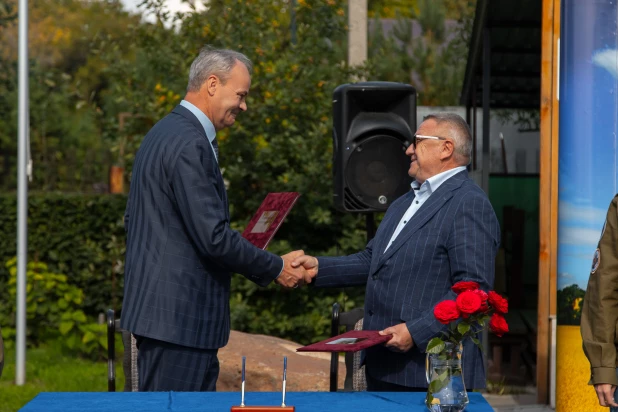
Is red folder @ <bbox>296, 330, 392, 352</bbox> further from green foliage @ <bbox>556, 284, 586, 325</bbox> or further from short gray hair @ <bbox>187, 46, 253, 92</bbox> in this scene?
green foliage @ <bbox>556, 284, 586, 325</bbox>

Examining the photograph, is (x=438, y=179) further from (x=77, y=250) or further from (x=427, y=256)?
(x=77, y=250)

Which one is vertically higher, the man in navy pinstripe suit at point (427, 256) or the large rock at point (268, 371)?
the man in navy pinstripe suit at point (427, 256)

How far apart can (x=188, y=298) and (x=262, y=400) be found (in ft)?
2.29

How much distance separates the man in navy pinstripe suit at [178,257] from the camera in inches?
145

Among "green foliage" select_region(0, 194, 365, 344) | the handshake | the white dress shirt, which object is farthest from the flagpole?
the white dress shirt

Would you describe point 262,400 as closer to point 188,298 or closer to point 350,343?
point 350,343

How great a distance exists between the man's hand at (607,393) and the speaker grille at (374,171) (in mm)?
2637

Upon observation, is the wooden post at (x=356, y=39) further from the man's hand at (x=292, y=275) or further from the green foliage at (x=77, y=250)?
the man's hand at (x=292, y=275)

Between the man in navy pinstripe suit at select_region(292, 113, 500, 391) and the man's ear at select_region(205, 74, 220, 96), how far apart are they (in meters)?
0.76

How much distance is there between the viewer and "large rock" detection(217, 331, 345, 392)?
620 centimetres

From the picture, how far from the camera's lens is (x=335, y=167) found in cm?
585

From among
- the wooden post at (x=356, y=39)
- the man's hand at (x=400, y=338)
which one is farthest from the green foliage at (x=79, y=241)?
the man's hand at (x=400, y=338)

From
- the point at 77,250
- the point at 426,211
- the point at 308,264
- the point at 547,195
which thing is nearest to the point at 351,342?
the point at 426,211

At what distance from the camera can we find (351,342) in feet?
10.9
